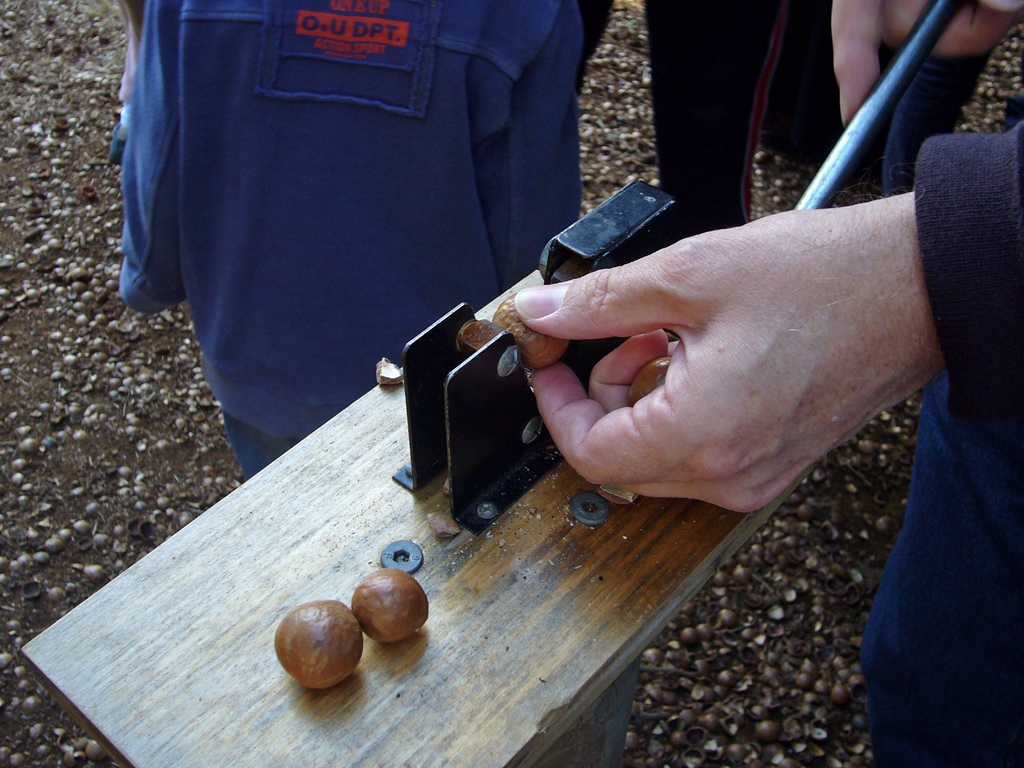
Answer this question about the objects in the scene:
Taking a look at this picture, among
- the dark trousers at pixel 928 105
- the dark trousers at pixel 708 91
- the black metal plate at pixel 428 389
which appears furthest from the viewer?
the dark trousers at pixel 708 91

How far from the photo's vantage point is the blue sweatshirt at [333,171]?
1.61 m

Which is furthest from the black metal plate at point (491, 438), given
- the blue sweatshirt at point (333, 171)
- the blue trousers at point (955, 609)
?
the blue trousers at point (955, 609)

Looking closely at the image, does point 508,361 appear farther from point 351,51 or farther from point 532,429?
point 351,51

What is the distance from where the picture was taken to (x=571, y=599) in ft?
3.40

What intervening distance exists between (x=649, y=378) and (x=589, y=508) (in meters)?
0.19

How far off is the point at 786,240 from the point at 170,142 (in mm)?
1205

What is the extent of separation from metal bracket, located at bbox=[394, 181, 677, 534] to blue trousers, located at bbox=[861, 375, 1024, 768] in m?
0.84

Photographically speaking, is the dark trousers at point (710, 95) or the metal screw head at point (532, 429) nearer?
the metal screw head at point (532, 429)

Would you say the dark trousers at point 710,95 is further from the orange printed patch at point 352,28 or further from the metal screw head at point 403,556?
the metal screw head at point 403,556

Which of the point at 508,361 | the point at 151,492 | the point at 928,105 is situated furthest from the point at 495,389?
the point at 151,492

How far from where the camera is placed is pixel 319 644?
90 cm

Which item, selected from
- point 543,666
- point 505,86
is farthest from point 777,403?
point 505,86

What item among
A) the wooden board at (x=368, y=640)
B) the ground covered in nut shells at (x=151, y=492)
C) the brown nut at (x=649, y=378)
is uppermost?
the brown nut at (x=649, y=378)

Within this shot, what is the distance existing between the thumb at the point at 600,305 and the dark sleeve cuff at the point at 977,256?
30cm
